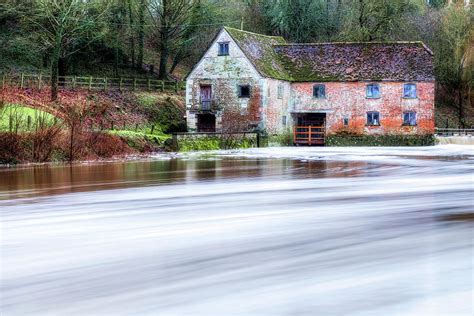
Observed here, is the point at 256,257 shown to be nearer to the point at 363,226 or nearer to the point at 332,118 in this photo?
the point at 363,226

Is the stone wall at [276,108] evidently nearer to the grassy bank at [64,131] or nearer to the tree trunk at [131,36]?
the grassy bank at [64,131]

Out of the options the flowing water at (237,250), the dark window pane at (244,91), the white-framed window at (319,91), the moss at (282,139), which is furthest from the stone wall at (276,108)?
the flowing water at (237,250)

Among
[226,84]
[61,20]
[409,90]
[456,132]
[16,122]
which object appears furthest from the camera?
[456,132]

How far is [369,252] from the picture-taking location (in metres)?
9.09

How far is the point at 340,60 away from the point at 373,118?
4.89 meters

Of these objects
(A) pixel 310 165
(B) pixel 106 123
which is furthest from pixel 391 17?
(A) pixel 310 165

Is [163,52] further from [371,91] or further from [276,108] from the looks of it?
[371,91]

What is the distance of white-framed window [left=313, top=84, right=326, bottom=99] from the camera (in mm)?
52469

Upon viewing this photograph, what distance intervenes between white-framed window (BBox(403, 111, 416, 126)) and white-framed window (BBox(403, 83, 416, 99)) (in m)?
1.08

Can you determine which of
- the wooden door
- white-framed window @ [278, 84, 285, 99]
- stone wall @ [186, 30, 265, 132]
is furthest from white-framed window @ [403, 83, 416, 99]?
the wooden door

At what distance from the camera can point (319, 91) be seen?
52.7m

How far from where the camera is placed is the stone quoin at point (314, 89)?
164 ft

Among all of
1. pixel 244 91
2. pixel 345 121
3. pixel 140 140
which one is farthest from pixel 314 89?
pixel 140 140

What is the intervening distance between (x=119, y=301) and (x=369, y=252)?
3.41m
